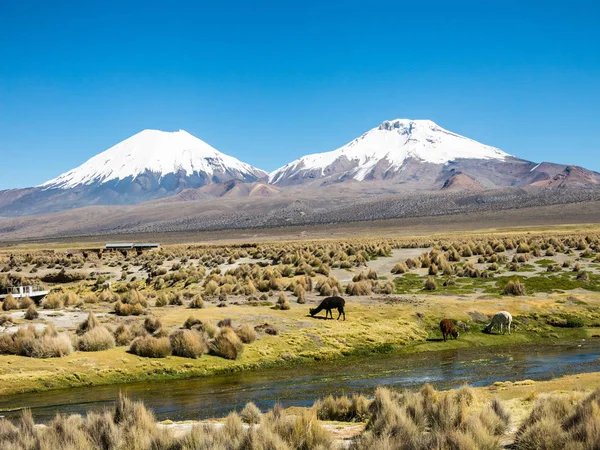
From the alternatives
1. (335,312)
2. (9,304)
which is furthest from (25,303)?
(335,312)

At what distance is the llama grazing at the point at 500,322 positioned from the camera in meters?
25.0

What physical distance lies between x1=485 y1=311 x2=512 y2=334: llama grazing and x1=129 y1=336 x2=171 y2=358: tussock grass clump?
520 inches

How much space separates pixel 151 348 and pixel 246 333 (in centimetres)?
368

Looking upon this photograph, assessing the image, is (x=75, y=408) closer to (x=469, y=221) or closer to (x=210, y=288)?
(x=210, y=288)

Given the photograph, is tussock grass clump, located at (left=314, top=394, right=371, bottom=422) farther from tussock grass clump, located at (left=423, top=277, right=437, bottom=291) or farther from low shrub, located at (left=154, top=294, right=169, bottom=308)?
tussock grass clump, located at (left=423, top=277, right=437, bottom=291)

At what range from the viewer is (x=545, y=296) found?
31219mm

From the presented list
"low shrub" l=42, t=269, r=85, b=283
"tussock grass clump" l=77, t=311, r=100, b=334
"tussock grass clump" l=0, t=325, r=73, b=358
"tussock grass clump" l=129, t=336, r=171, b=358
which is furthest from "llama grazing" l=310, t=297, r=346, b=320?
"low shrub" l=42, t=269, r=85, b=283

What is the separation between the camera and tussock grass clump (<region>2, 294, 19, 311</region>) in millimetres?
27625

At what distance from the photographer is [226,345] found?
68.8 ft

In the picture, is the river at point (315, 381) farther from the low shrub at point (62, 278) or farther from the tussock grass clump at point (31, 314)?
the low shrub at point (62, 278)

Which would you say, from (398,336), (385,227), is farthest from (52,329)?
(385,227)

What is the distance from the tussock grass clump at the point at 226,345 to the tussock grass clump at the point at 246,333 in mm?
735

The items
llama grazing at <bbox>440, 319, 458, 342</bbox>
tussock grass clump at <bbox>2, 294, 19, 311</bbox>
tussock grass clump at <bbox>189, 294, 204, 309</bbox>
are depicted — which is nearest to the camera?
llama grazing at <bbox>440, 319, 458, 342</bbox>

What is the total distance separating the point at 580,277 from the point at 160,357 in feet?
86.7
